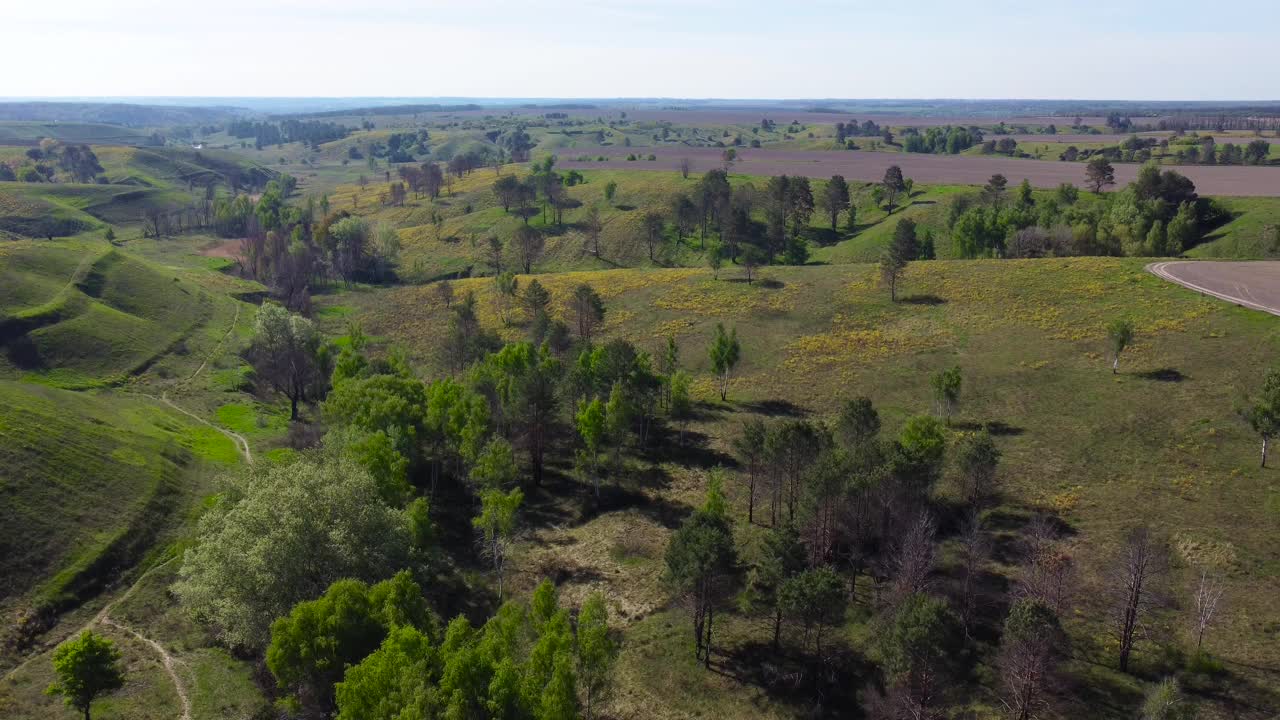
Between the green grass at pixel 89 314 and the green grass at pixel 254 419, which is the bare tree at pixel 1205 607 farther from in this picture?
the green grass at pixel 89 314

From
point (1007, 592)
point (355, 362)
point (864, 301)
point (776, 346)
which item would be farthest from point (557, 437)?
point (864, 301)

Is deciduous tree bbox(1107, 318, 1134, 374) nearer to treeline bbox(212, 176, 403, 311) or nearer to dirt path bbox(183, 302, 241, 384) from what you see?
dirt path bbox(183, 302, 241, 384)

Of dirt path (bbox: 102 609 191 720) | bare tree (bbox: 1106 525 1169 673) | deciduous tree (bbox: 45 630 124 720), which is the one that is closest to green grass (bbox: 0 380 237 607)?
dirt path (bbox: 102 609 191 720)

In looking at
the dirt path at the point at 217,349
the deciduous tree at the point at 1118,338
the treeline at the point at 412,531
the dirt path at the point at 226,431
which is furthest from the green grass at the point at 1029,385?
the dirt path at the point at 226,431

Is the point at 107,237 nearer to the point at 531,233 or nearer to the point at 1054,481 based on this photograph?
the point at 531,233

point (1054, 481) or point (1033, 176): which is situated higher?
point (1033, 176)

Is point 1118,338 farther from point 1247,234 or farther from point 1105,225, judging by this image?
point 1247,234

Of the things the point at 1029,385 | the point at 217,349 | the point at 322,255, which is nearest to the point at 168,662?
the point at 217,349
